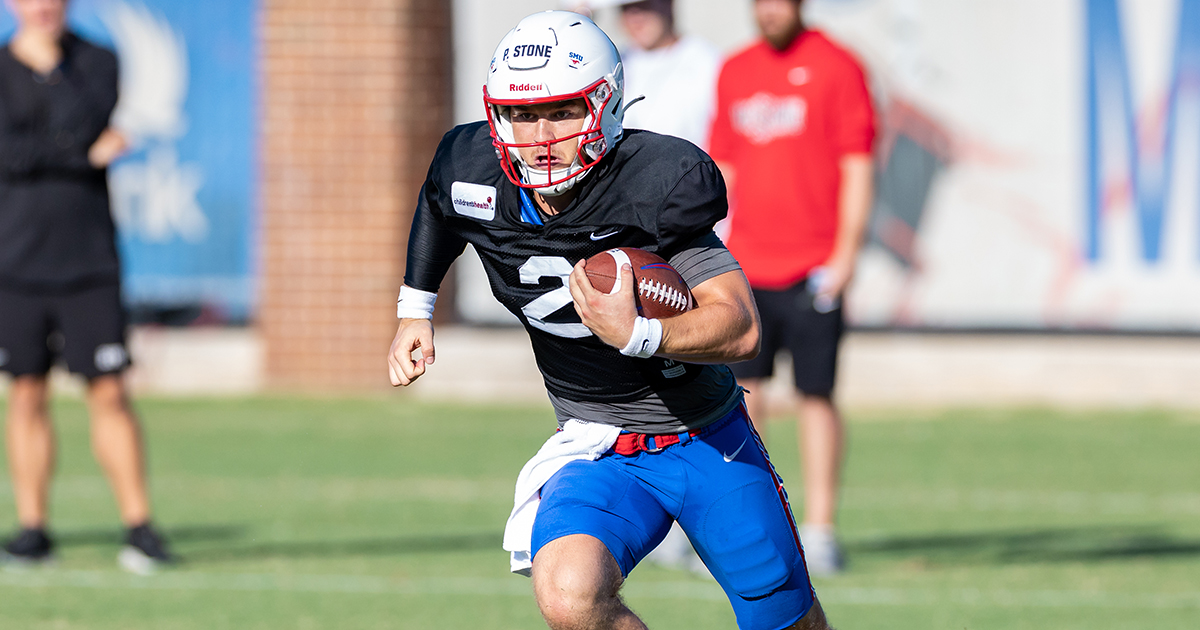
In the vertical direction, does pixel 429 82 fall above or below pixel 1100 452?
above

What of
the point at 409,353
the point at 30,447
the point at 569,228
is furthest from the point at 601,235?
the point at 30,447

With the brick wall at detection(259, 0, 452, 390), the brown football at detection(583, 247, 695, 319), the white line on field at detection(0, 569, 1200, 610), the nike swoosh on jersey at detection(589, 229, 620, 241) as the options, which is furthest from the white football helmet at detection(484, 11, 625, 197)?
the brick wall at detection(259, 0, 452, 390)

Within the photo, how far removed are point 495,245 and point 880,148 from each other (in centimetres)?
894

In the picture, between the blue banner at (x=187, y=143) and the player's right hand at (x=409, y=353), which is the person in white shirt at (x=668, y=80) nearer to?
the player's right hand at (x=409, y=353)

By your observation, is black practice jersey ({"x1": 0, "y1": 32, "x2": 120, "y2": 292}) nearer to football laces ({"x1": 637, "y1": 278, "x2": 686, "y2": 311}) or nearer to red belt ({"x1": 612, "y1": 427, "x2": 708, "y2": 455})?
red belt ({"x1": 612, "y1": 427, "x2": 708, "y2": 455})

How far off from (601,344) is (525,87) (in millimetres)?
677

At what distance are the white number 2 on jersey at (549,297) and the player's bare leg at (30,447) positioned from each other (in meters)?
3.44

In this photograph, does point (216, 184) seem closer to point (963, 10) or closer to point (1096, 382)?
point (963, 10)

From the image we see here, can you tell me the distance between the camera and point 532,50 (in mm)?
4016

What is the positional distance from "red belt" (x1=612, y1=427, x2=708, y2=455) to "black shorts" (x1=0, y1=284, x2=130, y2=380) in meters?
3.29

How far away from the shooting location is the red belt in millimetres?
4246

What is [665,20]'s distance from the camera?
22.8 ft

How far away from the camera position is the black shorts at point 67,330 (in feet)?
22.5

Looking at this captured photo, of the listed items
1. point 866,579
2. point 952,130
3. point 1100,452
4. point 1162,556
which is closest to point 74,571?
point 866,579
